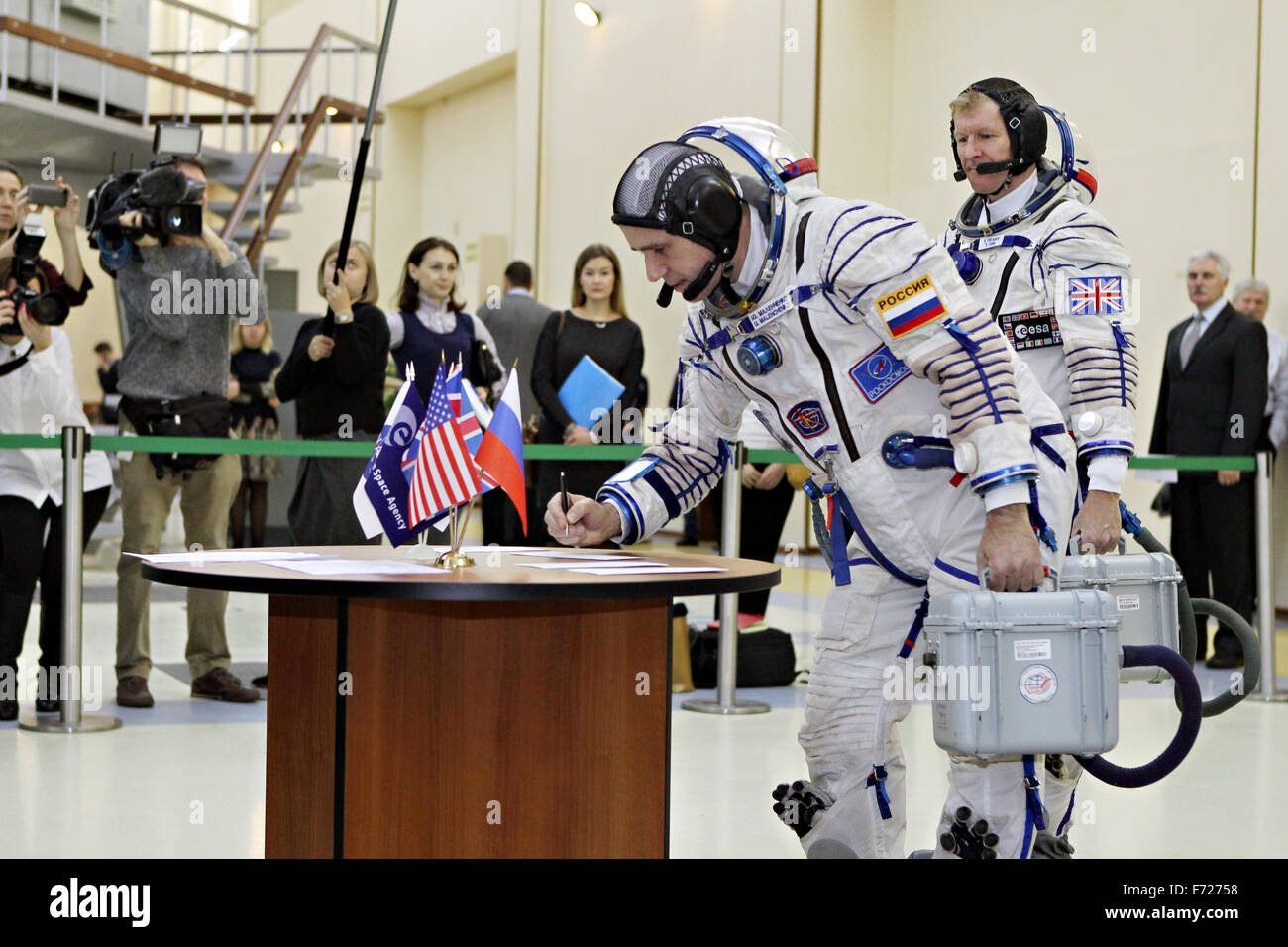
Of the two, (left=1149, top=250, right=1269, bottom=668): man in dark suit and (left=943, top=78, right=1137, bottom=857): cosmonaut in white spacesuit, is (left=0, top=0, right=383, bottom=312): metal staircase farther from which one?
(left=943, top=78, right=1137, bottom=857): cosmonaut in white spacesuit

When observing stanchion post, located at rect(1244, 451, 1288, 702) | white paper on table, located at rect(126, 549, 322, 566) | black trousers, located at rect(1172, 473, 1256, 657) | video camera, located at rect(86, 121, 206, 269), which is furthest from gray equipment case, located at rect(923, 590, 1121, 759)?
black trousers, located at rect(1172, 473, 1256, 657)

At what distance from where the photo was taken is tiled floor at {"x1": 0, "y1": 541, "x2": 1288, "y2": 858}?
3727mm

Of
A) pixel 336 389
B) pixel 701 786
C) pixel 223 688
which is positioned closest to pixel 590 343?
pixel 336 389

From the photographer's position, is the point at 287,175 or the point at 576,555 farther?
the point at 287,175

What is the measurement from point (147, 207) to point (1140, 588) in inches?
144

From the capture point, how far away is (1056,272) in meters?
3.26

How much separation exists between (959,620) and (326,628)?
107 centimetres

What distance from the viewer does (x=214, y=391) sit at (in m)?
5.41

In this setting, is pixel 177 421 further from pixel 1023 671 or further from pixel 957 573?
pixel 1023 671

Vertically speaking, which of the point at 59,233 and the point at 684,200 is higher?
the point at 59,233

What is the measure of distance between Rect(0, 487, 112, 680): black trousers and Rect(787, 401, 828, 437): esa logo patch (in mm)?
3251

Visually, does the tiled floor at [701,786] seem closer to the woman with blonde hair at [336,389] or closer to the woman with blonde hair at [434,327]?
the woman with blonde hair at [336,389]

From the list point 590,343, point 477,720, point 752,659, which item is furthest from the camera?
point 590,343

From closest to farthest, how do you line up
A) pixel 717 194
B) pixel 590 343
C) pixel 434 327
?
pixel 717 194, pixel 434 327, pixel 590 343
